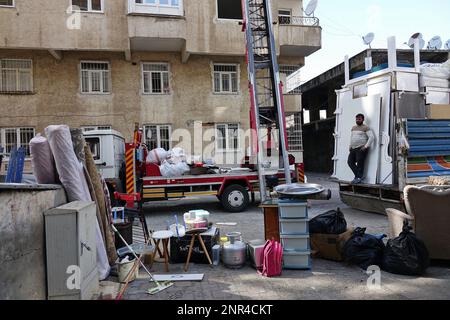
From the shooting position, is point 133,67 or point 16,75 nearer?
point 16,75

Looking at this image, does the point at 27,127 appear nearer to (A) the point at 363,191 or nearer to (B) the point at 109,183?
(B) the point at 109,183

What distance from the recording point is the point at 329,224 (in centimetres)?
560

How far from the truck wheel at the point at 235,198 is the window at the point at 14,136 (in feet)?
32.8

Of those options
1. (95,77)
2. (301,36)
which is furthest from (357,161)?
(95,77)

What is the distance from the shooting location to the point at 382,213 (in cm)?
881

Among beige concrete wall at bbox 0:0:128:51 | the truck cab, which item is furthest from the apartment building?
the truck cab

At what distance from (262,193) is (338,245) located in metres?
4.50

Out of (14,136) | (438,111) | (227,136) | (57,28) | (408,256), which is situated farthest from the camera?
(227,136)

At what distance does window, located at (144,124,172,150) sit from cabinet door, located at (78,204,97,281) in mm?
12328

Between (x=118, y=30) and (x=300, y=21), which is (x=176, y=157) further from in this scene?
(x=300, y=21)

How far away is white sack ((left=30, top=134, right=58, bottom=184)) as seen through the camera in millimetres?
4562

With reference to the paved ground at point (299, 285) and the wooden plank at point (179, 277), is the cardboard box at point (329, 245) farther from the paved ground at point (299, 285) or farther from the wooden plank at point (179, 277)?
the wooden plank at point (179, 277)

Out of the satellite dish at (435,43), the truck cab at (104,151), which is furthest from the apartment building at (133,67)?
the truck cab at (104,151)

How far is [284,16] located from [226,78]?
454cm
